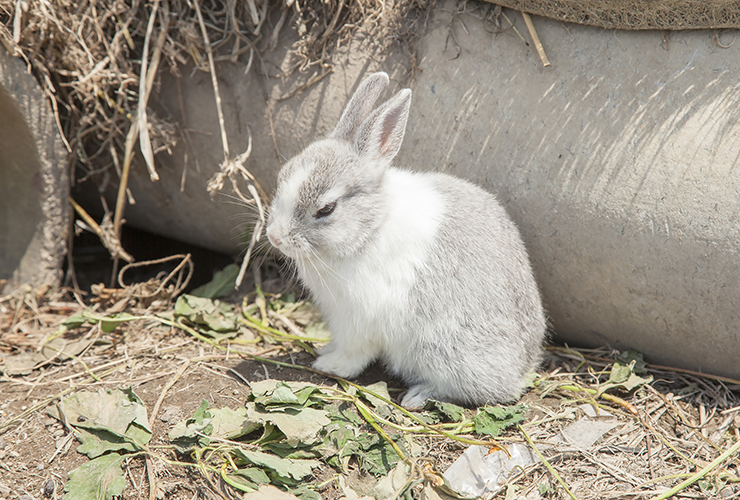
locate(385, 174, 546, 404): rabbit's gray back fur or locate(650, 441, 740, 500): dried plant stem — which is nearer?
locate(650, 441, 740, 500): dried plant stem

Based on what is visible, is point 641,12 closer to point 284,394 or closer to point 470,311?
point 470,311

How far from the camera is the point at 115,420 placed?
8.99ft

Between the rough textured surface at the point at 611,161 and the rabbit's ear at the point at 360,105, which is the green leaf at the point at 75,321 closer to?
the rabbit's ear at the point at 360,105

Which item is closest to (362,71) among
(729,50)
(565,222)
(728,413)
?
(565,222)

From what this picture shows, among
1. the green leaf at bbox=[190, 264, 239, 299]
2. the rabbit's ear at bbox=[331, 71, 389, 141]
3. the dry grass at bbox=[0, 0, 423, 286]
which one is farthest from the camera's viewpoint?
the green leaf at bbox=[190, 264, 239, 299]

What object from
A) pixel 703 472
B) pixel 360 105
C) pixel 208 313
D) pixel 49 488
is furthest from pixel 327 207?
pixel 703 472

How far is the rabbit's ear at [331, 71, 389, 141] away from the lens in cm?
301

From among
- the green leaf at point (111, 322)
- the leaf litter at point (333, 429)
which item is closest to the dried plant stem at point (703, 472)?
the leaf litter at point (333, 429)

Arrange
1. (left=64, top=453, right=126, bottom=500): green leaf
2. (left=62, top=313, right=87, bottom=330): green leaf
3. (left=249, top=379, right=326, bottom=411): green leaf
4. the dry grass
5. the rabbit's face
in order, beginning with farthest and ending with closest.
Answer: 1. (left=62, top=313, right=87, bottom=330): green leaf
2. the dry grass
3. the rabbit's face
4. (left=249, top=379, right=326, bottom=411): green leaf
5. (left=64, top=453, right=126, bottom=500): green leaf

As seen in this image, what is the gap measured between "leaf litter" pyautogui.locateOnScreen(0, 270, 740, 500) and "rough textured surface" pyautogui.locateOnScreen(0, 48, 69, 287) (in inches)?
27.1

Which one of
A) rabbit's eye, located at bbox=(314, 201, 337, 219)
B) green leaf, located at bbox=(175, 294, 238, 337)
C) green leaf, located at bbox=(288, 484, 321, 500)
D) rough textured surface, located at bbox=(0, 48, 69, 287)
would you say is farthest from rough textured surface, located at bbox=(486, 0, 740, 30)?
rough textured surface, located at bbox=(0, 48, 69, 287)

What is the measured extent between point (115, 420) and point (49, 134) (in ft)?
6.93

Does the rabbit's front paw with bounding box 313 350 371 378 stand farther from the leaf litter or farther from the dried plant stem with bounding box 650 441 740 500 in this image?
the dried plant stem with bounding box 650 441 740 500

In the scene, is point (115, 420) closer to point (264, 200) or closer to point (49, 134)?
point (264, 200)
